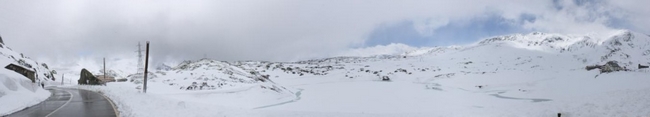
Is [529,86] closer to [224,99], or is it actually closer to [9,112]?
[224,99]

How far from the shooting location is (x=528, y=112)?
27828mm

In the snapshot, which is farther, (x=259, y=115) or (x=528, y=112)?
(x=528, y=112)

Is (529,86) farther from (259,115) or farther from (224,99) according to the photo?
(259,115)

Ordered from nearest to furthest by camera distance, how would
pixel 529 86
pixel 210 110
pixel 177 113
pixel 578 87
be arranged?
1. pixel 177 113
2. pixel 210 110
3. pixel 578 87
4. pixel 529 86

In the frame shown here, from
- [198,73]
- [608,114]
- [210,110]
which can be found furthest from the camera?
[198,73]

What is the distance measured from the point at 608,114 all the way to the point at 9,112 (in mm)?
34910

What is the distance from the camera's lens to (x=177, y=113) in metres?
21.0

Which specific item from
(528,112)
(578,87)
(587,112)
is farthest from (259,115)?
(578,87)

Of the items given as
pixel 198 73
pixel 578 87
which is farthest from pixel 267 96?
pixel 578 87

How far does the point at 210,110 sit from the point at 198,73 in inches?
1498

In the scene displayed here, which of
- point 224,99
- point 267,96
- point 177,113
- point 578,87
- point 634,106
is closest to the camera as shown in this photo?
point 177,113

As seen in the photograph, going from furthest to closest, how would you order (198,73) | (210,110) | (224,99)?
(198,73) → (224,99) → (210,110)

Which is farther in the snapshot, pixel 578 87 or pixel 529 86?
pixel 529 86

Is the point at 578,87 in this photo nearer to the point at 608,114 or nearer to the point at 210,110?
the point at 608,114
